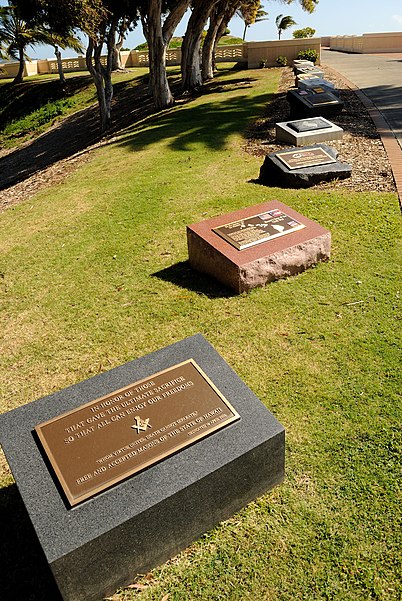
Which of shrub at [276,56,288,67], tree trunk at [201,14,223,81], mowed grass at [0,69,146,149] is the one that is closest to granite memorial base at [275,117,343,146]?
tree trunk at [201,14,223,81]

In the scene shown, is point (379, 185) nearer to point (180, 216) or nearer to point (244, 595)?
point (180, 216)

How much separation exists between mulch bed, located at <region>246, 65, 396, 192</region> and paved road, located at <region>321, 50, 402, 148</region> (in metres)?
0.59

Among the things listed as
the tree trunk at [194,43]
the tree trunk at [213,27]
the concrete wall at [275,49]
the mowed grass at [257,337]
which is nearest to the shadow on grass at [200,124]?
the mowed grass at [257,337]

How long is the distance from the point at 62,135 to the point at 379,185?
1855 centimetres

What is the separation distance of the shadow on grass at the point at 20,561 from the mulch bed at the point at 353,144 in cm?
727

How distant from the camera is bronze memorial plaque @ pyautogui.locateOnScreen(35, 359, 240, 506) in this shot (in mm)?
2812

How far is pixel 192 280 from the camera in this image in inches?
244

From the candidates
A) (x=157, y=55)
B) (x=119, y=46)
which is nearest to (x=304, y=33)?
(x=119, y=46)

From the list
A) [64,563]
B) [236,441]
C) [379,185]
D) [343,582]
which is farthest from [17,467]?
[379,185]

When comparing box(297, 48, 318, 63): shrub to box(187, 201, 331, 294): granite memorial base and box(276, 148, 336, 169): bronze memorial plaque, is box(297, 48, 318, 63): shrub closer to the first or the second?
box(276, 148, 336, 169): bronze memorial plaque

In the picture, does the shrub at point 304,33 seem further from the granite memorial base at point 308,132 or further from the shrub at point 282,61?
the granite memorial base at point 308,132

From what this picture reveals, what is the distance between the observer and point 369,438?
3.77 metres

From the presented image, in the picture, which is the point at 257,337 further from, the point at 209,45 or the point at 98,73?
the point at 209,45

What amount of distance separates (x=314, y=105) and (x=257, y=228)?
879 cm
